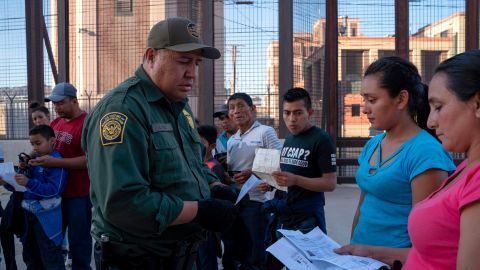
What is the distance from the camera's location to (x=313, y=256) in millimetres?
2115

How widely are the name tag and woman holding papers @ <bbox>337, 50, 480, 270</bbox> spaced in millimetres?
1077

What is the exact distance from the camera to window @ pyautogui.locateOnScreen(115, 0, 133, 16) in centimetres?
991

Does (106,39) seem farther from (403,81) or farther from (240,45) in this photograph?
(403,81)

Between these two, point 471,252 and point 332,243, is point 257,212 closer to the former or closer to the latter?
point 332,243

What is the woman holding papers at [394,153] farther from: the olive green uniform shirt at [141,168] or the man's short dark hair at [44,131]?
the man's short dark hair at [44,131]

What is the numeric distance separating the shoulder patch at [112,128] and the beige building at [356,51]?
7.81 meters

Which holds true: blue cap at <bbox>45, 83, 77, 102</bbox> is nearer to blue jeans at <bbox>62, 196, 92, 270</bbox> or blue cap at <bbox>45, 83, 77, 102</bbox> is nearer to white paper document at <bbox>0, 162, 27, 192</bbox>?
white paper document at <bbox>0, 162, 27, 192</bbox>

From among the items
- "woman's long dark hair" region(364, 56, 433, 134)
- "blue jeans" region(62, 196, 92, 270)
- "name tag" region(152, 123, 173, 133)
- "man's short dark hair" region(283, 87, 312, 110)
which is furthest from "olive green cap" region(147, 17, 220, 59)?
"blue jeans" region(62, 196, 92, 270)

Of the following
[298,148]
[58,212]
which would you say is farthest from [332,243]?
[58,212]

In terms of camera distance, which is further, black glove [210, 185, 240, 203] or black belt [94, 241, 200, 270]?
black glove [210, 185, 240, 203]

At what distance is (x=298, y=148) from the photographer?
13.2 feet

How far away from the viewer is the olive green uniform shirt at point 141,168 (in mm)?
2055

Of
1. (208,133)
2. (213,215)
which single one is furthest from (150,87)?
(208,133)

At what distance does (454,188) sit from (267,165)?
2.45 m
